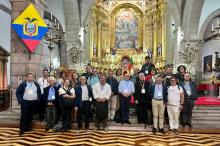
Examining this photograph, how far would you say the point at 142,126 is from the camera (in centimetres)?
915

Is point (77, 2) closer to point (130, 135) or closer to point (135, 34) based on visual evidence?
point (135, 34)

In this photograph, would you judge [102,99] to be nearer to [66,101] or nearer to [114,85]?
[114,85]

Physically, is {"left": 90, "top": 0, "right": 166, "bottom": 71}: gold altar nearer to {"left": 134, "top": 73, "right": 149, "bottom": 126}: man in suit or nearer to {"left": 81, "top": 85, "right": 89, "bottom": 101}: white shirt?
{"left": 134, "top": 73, "right": 149, "bottom": 126}: man in suit

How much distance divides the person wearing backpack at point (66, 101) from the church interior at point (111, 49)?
0.32 meters

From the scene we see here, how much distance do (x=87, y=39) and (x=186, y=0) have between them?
7722 mm

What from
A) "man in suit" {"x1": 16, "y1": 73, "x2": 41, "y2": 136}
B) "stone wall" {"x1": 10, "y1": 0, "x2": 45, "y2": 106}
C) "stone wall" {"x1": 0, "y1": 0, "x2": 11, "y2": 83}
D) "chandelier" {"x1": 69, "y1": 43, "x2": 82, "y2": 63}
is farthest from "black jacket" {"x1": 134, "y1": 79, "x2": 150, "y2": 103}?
"chandelier" {"x1": 69, "y1": 43, "x2": 82, "y2": 63}

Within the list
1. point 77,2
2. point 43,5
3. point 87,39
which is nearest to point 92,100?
point 43,5

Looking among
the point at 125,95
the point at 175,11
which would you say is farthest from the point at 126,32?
the point at 125,95

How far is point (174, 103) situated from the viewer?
8.70 meters

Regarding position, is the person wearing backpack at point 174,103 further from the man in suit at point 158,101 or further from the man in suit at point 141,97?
the man in suit at point 141,97

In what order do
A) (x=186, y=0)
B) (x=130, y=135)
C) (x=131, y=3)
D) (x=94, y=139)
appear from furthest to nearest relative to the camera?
1. (x=131, y=3)
2. (x=186, y=0)
3. (x=130, y=135)
4. (x=94, y=139)

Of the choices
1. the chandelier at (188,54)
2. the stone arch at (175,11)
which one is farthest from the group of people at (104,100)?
the stone arch at (175,11)

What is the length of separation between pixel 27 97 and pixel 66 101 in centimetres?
107

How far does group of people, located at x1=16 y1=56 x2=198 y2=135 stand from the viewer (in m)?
8.70
